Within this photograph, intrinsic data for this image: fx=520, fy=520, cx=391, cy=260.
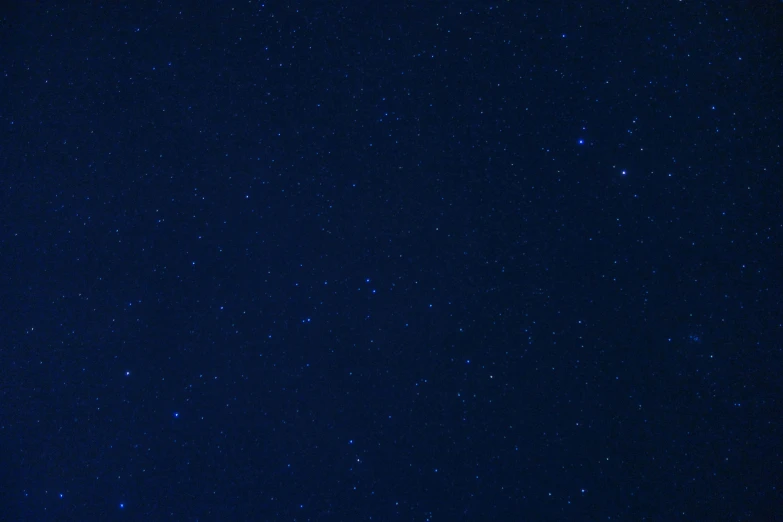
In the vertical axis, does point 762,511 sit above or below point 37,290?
below

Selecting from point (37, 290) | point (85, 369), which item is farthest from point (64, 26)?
point (85, 369)

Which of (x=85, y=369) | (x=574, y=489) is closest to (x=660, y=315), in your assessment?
(x=574, y=489)

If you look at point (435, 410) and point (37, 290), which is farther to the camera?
point (37, 290)

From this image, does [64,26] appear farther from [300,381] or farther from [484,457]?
[484,457]

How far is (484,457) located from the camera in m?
0.70

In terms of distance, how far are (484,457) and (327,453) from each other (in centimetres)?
22

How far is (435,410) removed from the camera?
703 millimetres

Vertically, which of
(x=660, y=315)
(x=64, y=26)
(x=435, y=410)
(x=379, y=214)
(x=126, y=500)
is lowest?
(x=126, y=500)

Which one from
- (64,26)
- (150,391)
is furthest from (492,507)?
(64,26)

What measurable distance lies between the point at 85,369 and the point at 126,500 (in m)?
0.21

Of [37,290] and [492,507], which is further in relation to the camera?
[37,290]

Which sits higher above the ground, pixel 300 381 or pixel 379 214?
pixel 379 214

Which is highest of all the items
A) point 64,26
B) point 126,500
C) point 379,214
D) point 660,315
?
point 64,26

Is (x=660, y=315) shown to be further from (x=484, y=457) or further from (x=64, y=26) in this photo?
(x=64, y=26)
